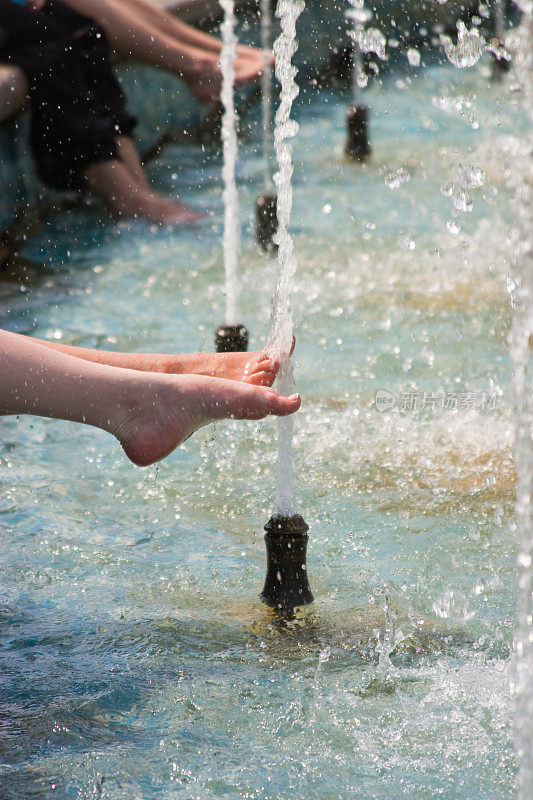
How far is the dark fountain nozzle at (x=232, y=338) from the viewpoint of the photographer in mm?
3131

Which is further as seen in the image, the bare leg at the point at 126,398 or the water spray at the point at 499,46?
the water spray at the point at 499,46

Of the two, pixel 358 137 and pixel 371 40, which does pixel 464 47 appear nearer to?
pixel 371 40

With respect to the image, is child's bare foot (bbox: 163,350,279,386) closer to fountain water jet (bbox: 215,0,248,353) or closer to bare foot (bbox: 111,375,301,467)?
bare foot (bbox: 111,375,301,467)

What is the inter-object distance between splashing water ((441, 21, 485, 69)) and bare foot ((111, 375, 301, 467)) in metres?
7.07

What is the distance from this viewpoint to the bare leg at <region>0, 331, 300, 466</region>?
7.03ft

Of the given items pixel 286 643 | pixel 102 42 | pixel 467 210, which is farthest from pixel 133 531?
pixel 102 42

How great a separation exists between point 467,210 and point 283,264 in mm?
2912

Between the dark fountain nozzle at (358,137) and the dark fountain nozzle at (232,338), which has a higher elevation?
the dark fountain nozzle at (358,137)

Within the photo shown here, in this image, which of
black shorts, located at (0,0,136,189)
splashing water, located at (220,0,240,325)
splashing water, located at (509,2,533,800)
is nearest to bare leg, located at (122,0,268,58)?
splashing water, located at (220,0,240,325)

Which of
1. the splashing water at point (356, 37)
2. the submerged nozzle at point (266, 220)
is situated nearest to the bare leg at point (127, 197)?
the submerged nozzle at point (266, 220)

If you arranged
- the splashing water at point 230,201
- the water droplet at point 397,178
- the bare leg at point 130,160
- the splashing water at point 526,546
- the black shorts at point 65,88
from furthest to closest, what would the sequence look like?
the water droplet at point 397,178, the bare leg at point 130,160, the black shorts at point 65,88, the splashing water at point 230,201, the splashing water at point 526,546

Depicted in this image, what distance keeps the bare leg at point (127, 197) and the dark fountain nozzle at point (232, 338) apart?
80.1 inches

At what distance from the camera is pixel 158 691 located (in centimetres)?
196

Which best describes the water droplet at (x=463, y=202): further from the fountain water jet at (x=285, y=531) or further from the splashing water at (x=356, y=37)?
the fountain water jet at (x=285, y=531)
